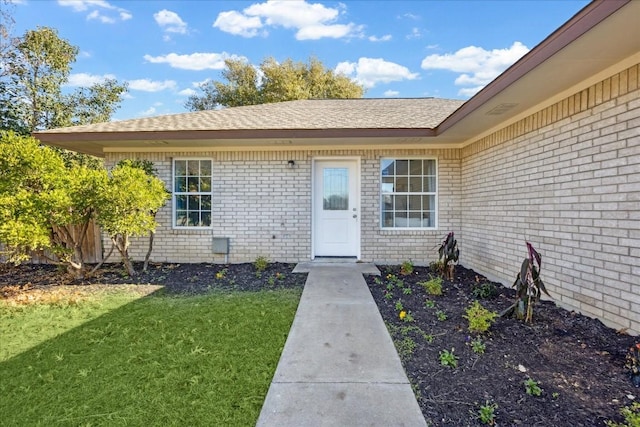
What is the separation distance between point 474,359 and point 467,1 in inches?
444

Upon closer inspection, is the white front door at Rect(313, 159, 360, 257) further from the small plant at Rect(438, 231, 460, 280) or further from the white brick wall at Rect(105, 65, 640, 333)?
the small plant at Rect(438, 231, 460, 280)

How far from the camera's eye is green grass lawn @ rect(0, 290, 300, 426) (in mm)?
2311

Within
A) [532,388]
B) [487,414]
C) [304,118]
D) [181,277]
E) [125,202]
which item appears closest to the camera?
[487,414]

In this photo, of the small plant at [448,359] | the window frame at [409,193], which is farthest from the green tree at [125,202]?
the small plant at [448,359]

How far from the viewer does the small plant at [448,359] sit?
2.90 meters

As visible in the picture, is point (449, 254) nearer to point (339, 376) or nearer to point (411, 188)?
point (411, 188)

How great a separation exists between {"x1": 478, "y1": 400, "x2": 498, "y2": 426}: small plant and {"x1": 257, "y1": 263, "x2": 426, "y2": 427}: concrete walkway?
39 centimetres

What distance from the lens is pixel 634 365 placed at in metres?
2.61

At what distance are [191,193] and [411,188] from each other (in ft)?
16.6

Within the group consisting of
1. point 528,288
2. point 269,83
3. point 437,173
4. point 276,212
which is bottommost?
point 528,288

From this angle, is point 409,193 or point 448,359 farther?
point 409,193

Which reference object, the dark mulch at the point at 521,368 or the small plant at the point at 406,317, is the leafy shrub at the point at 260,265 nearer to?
the dark mulch at the point at 521,368

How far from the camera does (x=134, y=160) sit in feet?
25.6

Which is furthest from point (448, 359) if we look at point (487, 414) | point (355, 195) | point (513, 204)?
point (355, 195)
